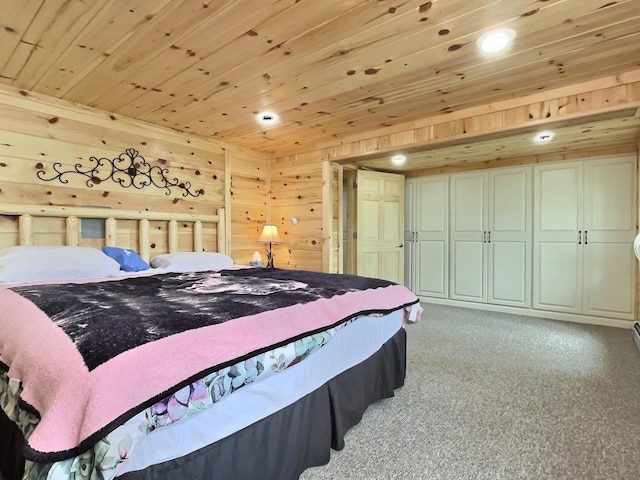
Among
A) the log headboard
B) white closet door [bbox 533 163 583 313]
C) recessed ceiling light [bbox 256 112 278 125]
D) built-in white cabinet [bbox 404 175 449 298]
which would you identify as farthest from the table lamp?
white closet door [bbox 533 163 583 313]

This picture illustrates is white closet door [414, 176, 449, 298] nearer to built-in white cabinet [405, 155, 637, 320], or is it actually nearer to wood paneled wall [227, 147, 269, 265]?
built-in white cabinet [405, 155, 637, 320]

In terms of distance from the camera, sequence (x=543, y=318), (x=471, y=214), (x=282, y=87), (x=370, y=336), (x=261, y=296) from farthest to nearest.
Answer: (x=471, y=214)
(x=543, y=318)
(x=282, y=87)
(x=370, y=336)
(x=261, y=296)

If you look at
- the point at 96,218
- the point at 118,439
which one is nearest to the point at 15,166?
the point at 96,218

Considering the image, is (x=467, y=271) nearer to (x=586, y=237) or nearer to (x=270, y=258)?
(x=586, y=237)

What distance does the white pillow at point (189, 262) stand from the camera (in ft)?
9.99

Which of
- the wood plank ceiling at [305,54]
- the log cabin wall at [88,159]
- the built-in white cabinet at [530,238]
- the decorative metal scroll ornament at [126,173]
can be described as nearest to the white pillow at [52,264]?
the log cabin wall at [88,159]

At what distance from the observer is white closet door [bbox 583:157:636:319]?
3.92 meters

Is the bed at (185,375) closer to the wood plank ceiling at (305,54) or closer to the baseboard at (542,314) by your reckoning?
the wood plank ceiling at (305,54)

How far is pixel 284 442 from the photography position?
4.53 ft

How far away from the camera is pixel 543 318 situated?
14.3ft

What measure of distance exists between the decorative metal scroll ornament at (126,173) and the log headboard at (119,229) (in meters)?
0.26

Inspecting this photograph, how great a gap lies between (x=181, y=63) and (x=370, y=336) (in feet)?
6.93

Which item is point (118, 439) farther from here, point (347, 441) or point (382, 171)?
point (382, 171)

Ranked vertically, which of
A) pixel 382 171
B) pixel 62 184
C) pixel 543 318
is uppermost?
pixel 382 171
